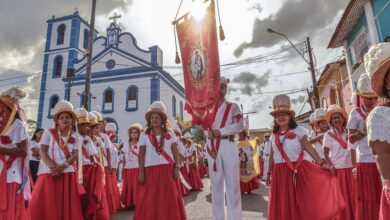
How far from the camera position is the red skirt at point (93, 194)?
4.61 m

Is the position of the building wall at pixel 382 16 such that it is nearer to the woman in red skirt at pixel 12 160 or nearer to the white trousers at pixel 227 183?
the white trousers at pixel 227 183

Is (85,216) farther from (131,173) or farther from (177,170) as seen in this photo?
(131,173)

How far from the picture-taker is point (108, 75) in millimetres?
30969

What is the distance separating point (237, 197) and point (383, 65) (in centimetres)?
266

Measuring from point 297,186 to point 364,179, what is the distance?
85 centimetres

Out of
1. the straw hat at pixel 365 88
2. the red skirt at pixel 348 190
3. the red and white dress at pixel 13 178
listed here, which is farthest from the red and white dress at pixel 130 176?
the straw hat at pixel 365 88

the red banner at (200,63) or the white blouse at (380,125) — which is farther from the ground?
the red banner at (200,63)

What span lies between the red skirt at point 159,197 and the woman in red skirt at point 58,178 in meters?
0.89

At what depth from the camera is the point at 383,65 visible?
176 centimetres

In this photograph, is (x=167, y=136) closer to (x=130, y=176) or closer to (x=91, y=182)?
(x=91, y=182)

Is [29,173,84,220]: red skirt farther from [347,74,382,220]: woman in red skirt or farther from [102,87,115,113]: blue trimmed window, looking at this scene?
[102,87,115,113]: blue trimmed window

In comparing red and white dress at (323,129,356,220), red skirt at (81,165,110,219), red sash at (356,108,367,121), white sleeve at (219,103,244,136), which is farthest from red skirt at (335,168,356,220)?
red skirt at (81,165,110,219)

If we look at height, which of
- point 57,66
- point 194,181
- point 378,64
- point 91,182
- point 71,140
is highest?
point 57,66

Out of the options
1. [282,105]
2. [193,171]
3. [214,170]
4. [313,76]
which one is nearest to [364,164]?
[282,105]
